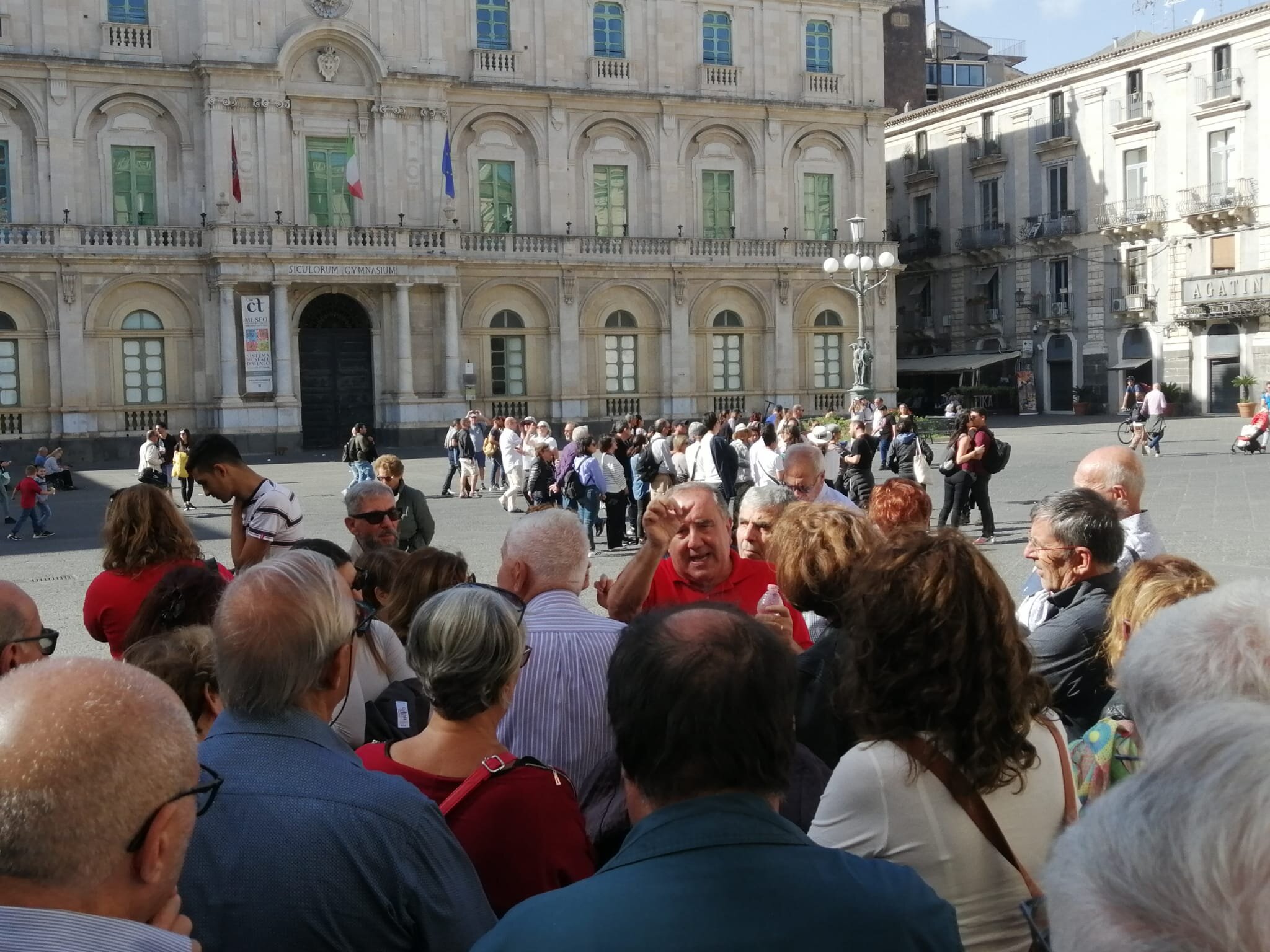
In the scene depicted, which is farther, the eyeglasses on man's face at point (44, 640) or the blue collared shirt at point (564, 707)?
the blue collared shirt at point (564, 707)

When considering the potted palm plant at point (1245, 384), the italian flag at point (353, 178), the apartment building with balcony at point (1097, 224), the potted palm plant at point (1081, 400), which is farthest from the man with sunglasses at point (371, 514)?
the potted palm plant at point (1081, 400)

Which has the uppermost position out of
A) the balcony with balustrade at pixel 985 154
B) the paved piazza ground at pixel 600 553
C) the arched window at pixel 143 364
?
the balcony with balustrade at pixel 985 154

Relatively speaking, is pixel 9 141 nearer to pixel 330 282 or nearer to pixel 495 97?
pixel 330 282

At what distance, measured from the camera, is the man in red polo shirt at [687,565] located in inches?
209

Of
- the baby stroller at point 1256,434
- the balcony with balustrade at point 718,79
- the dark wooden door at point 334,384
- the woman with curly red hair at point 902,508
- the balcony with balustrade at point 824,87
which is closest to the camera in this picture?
the woman with curly red hair at point 902,508

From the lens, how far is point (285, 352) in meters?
34.3

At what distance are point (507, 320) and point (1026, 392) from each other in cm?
2084

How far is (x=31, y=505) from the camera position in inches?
701

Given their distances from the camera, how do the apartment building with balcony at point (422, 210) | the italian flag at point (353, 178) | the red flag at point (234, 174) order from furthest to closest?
the apartment building with balcony at point (422, 210), the italian flag at point (353, 178), the red flag at point (234, 174)

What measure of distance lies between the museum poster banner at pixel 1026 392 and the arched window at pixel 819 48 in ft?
46.1

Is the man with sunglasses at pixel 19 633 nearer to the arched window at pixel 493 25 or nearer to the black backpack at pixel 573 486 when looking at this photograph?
the black backpack at pixel 573 486

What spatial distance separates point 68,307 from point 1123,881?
3544 cm

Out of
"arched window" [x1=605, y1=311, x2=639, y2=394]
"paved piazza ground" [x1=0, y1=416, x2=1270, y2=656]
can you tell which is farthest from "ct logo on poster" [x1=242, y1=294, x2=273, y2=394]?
"arched window" [x1=605, y1=311, x2=639, y2=394]

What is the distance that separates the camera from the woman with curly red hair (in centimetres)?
571
